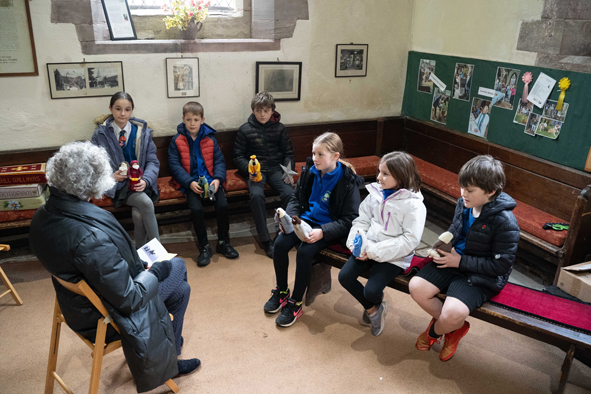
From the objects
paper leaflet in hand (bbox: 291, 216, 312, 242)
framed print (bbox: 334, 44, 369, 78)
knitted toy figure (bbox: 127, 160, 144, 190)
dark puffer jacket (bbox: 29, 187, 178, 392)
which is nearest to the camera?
dark puffer jacket (bbox: 29, 187, 178, 392)

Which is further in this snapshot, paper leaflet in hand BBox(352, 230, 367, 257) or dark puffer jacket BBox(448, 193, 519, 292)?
paper leaflet in hand BBox(352, 230, 367, 257)

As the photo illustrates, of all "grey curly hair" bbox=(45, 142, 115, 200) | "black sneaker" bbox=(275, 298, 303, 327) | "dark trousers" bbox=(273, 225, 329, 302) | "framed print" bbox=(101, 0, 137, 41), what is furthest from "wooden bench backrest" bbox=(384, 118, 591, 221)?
"grey curly hair" bbox=(45, 142, 115, 200)

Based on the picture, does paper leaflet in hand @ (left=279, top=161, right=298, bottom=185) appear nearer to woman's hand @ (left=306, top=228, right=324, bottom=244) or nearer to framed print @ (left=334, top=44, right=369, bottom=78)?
woman's hand @ (left=306, top=228, right=324, bottom=244)

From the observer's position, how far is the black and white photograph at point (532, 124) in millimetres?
3851

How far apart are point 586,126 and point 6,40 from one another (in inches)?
173

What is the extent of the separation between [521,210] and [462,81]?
55.4 inches

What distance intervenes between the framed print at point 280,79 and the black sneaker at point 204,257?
163 centimetres

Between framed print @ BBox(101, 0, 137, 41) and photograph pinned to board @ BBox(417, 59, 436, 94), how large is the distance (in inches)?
113

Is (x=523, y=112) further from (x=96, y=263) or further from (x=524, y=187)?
(x=96, y=263)

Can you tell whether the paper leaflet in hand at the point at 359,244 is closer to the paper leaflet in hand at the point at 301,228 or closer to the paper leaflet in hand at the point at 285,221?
the paper leaflet in hand at the point at 301,228

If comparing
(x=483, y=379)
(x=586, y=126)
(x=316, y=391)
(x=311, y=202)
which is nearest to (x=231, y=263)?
(x=311, y=202)

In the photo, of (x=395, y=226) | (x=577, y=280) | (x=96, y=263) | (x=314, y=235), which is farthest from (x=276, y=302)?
(x=577, y=280)

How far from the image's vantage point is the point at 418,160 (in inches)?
199

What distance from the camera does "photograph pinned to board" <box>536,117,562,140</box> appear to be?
369 centimetres
